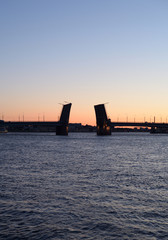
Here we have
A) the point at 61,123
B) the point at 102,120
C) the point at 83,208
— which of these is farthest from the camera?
the point at 61,123

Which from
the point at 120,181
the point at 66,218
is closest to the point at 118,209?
the point at 66,218

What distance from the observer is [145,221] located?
33.4 feet

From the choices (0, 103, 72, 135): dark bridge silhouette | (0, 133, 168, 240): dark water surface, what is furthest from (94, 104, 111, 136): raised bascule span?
(0, 133, 168, 240): dark water surface

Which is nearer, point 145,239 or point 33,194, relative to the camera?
point 145,239

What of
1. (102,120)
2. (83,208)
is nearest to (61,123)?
(102,120)

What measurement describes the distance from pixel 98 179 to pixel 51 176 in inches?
131

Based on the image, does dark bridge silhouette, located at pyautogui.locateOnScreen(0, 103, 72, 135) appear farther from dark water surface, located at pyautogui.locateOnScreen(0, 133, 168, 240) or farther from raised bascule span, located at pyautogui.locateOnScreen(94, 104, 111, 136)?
dark water surface, located at pyautogui.locateOnScreen(0, 133, 168, 240)

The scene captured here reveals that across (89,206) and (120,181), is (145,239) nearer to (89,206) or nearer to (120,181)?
(89,206)

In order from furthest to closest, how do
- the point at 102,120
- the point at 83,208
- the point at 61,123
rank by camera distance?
1. the point at 61,123
2. the point at 102,120
3. the point at 83,208

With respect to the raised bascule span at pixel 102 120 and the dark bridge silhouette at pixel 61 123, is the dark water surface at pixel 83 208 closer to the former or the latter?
the raised bascule span at pixel 102 120

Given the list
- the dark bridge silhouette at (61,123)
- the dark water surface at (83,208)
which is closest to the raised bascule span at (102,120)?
the dark bridge silhouette at (61,123)

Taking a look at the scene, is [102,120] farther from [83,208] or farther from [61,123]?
[83,208]

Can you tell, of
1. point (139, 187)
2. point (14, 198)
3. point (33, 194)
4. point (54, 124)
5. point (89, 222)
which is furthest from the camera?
point (54, 124)

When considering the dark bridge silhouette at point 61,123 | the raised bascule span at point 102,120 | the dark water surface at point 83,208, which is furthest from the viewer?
the dark bridge silhouette at point 61,123
